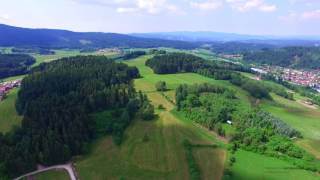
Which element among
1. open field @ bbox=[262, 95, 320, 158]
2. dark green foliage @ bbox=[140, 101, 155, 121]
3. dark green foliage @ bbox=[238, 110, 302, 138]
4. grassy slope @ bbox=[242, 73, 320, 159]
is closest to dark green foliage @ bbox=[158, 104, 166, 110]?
dark green foliage @ bbox=[140, 101, 155, 121]

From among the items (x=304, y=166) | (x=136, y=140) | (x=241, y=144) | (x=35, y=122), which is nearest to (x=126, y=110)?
(x=136, y=140)

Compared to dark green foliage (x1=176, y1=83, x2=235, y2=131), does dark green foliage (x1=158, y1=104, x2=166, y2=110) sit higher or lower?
lower

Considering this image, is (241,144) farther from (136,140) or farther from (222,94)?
(222,94)

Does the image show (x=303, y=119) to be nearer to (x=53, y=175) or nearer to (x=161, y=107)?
(x=161, y=107)

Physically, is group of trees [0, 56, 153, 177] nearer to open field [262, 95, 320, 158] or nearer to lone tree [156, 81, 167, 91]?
lone tree [156, 81, 167, 91]

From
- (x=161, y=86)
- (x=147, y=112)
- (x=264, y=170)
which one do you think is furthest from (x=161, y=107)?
(x=264, y=170)

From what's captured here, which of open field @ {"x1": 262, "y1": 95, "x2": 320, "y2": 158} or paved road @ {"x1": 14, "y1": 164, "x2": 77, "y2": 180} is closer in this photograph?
paved road @ {"x1": 14, "y1": 164, "x2": 77, "y2": 180}

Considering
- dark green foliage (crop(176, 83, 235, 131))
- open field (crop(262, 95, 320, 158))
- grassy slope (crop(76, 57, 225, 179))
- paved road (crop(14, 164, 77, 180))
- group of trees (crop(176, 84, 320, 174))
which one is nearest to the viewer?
paved road (crop(14, 164, 77, 180))
